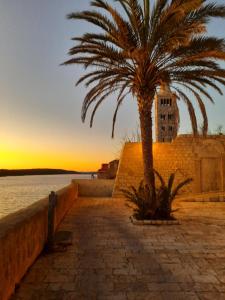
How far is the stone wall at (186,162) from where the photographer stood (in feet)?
54.2

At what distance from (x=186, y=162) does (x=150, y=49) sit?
27.8ft

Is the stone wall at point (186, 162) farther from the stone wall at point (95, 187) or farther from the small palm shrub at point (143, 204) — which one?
the small palm shrub at point (143, 204)

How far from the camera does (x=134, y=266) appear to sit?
16.7ft

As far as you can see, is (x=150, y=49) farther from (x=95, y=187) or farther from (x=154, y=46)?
(x=95, y=187)

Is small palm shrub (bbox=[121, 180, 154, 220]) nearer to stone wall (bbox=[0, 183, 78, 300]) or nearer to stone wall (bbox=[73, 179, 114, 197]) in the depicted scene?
stone wall (bbox=[0, 183, 78, 300])

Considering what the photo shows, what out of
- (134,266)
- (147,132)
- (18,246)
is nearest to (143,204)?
(147,132)

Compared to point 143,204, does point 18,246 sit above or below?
below

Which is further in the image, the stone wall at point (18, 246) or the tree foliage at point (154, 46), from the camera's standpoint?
the tree foliage at point (154, 46)

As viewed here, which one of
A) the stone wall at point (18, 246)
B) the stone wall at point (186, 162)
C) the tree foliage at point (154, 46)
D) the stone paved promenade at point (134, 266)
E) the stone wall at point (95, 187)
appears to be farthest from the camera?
the stone wall at point (95, 187)

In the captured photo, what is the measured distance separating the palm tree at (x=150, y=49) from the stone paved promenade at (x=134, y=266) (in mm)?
2289

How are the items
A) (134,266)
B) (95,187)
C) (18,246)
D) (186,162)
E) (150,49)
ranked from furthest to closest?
(95,187) < (186,162) < (150,49) < (134,266) < (18,246)

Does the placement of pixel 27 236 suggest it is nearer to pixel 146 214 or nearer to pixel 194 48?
pixel 146 214

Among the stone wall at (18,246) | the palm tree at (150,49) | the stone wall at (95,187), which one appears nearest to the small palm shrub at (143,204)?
the palm tree at (150,49)

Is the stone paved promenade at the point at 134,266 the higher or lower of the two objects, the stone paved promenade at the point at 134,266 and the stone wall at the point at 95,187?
the lower
